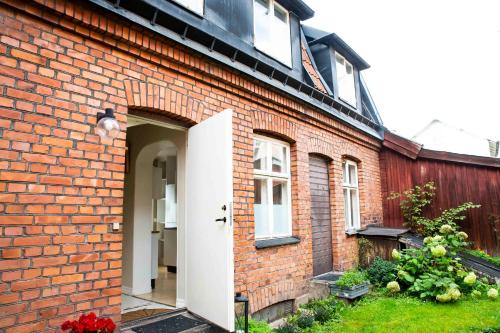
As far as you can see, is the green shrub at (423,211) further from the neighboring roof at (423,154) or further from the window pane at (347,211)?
the window pane at (347,211)

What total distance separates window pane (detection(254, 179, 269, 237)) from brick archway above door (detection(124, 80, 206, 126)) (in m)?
1.69

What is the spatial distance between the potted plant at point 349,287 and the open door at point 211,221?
2.88 m

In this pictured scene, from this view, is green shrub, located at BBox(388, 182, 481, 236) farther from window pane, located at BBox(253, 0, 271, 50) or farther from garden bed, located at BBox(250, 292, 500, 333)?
window pane, located at BBox(253, 0, 271, 50)

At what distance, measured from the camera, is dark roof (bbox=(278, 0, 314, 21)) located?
6.42m

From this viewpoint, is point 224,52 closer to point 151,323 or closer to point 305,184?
point 305,184

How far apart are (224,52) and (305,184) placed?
2.85 metres

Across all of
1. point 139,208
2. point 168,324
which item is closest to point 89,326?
point 168,324

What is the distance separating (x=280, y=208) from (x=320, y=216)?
1449 mm

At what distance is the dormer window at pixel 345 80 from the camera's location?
27.9ft

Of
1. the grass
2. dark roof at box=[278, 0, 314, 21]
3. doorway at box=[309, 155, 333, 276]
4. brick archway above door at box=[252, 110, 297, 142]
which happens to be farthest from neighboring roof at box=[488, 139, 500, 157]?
brick archway above door at box=[252, 110, 297, 142]

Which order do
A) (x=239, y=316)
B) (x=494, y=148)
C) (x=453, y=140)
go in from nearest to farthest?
(x=239, y=316), (x=494, y=148), (x=453, y=140)

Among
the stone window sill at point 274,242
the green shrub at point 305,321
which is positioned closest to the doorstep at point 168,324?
the stone window sill at point 274,242

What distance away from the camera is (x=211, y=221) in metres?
3.70

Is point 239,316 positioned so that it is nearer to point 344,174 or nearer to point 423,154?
point 344,174
